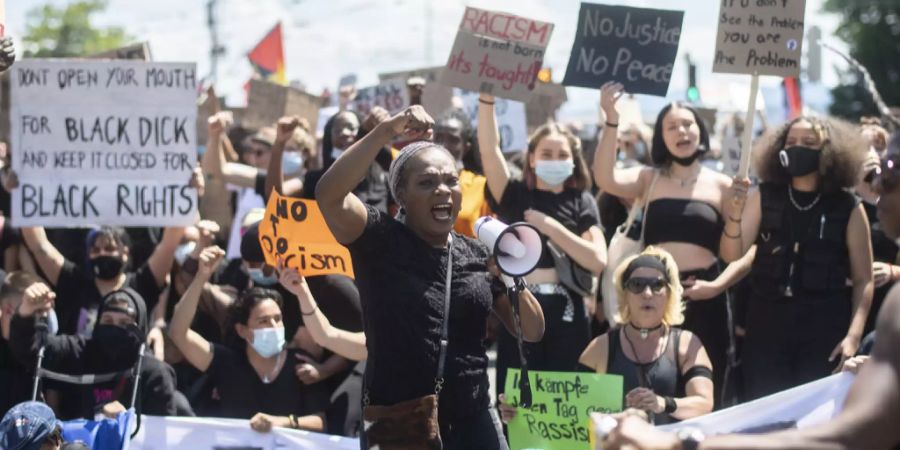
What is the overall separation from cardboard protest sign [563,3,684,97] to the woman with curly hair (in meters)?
0.88

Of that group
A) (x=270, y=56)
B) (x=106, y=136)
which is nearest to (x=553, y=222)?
(x=106, y=136)

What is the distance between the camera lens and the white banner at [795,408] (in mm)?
6008

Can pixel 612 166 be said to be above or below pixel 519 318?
above

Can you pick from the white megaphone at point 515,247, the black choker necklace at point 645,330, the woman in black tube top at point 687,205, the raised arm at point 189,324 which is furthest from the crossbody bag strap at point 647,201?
the white megaphone at point 515,247

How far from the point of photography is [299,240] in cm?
664

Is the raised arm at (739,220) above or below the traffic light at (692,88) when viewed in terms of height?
below

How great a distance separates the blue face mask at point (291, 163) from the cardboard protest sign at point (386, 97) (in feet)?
5.65

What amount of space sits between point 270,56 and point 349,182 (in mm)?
11897

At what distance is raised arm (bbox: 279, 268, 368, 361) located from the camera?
645cm

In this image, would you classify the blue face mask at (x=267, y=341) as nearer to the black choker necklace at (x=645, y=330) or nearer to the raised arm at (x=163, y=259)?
the raised arm at (x=163, y=259)

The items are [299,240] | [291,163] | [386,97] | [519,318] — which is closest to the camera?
[519,318]

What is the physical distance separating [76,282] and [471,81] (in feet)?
7.71

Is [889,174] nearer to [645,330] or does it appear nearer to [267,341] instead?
[645,330]

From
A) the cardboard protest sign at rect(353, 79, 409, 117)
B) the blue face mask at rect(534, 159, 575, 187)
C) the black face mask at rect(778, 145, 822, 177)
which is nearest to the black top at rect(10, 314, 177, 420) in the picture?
the blue face mask at rect(534, 159, 575, 187)
